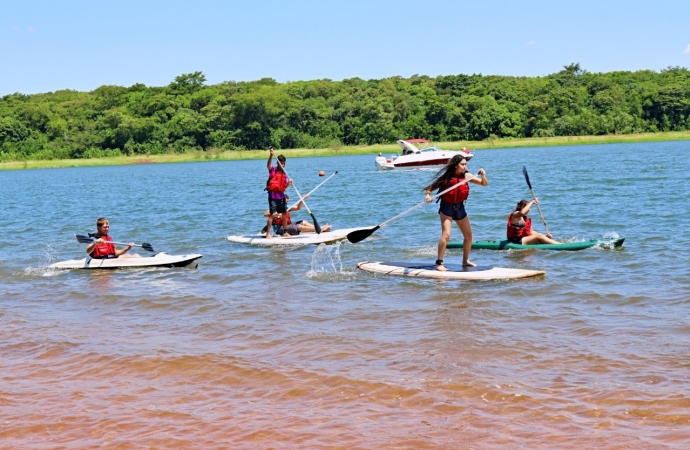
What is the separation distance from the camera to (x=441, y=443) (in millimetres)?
5434

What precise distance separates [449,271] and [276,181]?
535cm

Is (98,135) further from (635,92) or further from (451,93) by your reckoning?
(635,92)

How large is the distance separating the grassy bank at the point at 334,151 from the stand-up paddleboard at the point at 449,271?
237 feet

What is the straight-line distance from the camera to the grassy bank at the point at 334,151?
84312mm

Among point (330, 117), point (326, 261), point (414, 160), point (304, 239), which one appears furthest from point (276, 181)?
point (330, 117)

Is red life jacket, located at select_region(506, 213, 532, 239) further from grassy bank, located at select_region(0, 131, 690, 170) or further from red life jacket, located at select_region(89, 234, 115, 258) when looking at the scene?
grassy bank, located at select_region(0, 131, 690, 170)

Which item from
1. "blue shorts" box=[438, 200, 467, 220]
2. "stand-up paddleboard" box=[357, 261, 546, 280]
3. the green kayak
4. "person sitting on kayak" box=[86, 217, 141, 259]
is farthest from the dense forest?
"blue shorts" box=[438, 200, 467, 220]

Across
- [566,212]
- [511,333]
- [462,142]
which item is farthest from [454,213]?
[462,142]

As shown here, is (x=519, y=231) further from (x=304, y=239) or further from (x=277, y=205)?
(x=277, y=205)

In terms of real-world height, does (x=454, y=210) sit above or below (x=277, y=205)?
above

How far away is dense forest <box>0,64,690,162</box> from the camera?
89.9m

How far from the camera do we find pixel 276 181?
15.7 meters

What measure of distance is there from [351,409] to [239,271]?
714 cm

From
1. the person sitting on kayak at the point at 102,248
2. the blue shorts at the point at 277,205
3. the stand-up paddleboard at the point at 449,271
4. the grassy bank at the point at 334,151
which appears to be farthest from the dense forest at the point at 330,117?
the stand-up paddleboard at the point at 449,271
